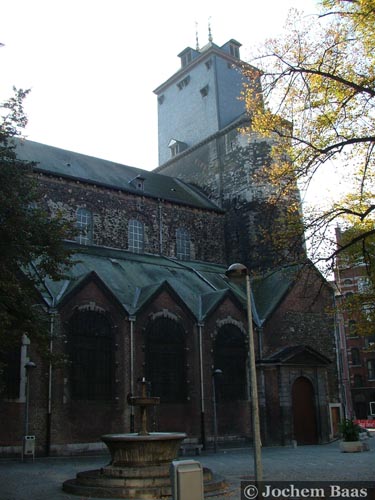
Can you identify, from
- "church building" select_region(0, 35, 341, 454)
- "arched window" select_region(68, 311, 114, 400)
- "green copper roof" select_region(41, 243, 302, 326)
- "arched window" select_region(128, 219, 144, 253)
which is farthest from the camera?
"arched window" select_region(128, 219, 144, 253)

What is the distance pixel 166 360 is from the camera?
24.7 m

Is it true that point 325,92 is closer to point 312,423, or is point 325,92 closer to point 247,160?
point 312,423

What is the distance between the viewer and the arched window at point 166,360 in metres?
24.1

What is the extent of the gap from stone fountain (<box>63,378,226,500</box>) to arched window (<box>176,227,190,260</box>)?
66.4 ft

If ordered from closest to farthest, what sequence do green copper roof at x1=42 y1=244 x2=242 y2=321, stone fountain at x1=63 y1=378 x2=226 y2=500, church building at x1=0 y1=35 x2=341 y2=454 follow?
stone fountain at x1=63 y1=378 x2=226 y2=500, church building at x1=0 y1=35 x2=341 y2=454, green copper roof at x1=42 y1=244 x2=242 y2=321

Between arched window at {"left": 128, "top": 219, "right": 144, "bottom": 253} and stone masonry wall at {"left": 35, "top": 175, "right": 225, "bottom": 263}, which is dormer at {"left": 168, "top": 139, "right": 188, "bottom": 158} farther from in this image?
arched window at {"left": 128, "top": 219, "right": 144, "bottom": 253}

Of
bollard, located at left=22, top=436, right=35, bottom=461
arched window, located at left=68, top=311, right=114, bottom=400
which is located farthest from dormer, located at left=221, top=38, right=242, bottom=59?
bollard, located at left=22, top=436, right=35, bottom=461

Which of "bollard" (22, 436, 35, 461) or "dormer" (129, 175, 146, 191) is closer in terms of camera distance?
"bollard" (22, 436, 35, 461)

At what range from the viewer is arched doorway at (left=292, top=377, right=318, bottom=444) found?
90.2 ft

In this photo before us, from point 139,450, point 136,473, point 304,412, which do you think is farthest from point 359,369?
point 136,473

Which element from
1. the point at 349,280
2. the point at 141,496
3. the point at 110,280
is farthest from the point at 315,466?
the point at 349,280

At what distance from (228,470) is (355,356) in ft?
158

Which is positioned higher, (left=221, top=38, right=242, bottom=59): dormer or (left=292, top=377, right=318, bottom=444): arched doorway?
(left=221, top=38, right=242, bottom=59): dormer

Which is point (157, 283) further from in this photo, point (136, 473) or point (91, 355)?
point (136, 473)
